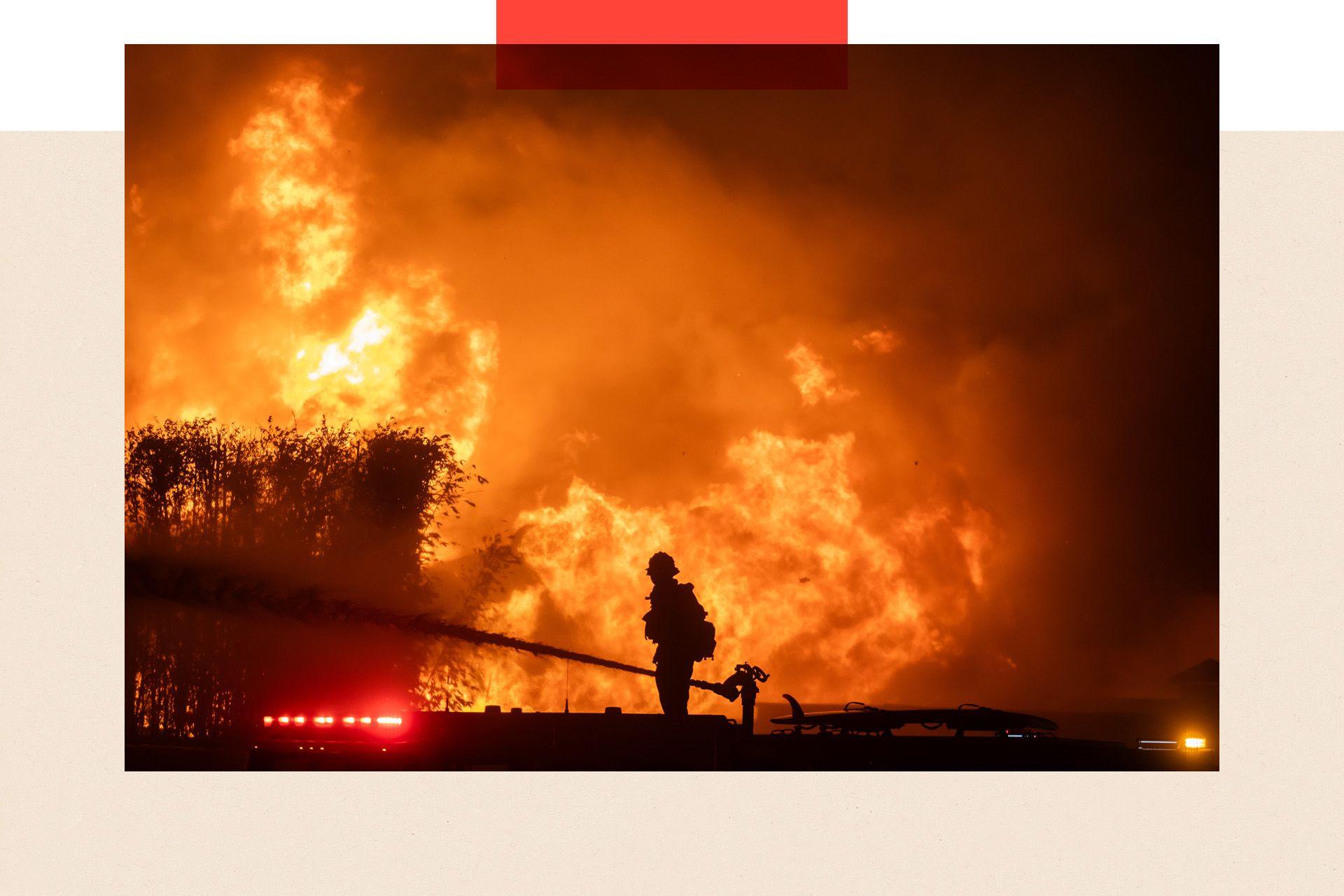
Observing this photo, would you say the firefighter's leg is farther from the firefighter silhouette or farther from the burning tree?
the burning tree

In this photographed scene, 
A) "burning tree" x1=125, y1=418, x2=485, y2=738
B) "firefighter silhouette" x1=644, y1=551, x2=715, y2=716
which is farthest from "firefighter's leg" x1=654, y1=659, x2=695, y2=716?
"burning tree" x1=125, y1=418, x2=485, y2=738

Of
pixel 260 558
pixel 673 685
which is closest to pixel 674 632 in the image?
pixel 673 685

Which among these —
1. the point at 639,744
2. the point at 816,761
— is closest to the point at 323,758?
the point at 639,744

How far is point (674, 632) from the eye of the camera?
21.7 metres

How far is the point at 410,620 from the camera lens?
3672 centimetres

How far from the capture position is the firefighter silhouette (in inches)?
849

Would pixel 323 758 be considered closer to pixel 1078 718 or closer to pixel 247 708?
pixel 247 708

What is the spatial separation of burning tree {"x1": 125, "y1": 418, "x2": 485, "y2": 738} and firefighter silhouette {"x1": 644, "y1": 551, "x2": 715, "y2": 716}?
15576 mm

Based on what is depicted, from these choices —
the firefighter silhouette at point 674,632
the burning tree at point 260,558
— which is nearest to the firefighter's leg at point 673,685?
the firefighter silhouette at point 674,632

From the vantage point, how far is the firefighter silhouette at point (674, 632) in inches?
849

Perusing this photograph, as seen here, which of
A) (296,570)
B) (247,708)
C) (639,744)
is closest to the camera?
(639,744)

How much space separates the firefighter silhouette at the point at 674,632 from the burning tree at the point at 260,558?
613 inches

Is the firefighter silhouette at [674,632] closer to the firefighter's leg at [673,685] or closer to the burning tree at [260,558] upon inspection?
the firefighter's leg at [673,685]

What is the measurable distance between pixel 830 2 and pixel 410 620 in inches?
909
